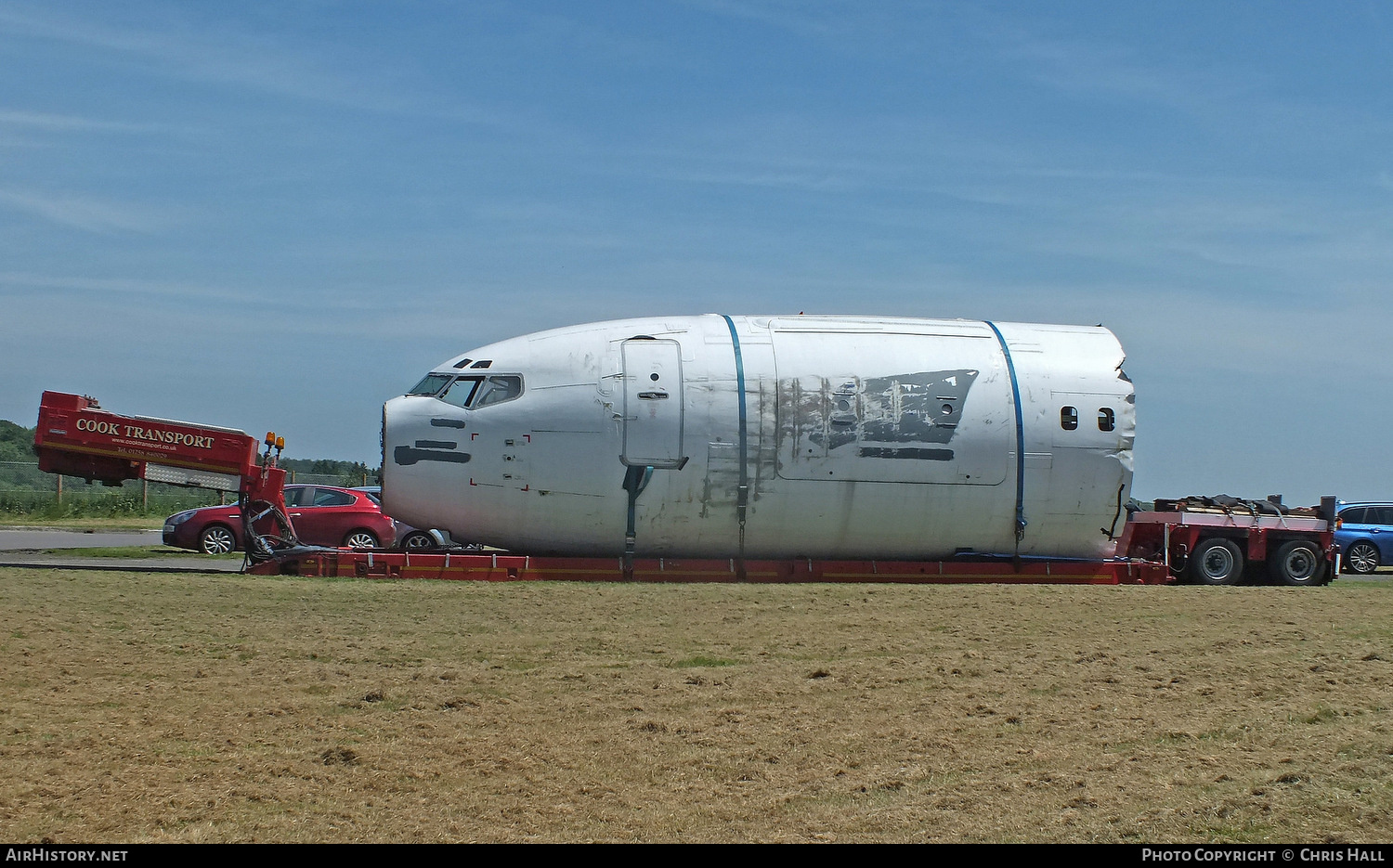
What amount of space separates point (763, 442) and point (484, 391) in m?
4.23

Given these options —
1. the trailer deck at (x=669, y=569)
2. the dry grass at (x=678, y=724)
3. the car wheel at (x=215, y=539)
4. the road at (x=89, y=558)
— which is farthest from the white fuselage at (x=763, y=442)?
the car wheel at (x=215, y=539)

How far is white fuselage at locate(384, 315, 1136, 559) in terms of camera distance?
18141 millimetres

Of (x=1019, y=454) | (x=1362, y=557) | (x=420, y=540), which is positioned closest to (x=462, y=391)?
(x=420, y=540)

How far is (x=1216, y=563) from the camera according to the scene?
2089 centimetres

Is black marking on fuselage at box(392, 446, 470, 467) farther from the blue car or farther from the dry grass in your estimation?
the blue car

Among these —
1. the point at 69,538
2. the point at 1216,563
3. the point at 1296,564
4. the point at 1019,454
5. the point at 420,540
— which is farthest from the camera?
the point at 69,538

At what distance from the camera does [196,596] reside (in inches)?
612

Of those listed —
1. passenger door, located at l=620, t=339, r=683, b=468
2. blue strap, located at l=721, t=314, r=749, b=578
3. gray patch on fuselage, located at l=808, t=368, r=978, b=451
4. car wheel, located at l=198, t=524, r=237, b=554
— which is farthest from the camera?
car wheel, located at l=198, t=524, r=237, b=554

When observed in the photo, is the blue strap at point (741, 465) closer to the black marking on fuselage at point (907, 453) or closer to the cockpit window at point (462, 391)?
the black marking on fuselage at point (907, 453)

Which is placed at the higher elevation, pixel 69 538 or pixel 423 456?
pixel 423 456

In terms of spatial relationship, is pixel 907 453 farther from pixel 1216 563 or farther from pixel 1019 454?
pixel 1216 563

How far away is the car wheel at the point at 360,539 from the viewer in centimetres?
2391

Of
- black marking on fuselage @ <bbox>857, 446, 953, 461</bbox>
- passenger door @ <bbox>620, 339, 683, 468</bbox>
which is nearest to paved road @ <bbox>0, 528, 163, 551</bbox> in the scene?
passenger door @ <bbox>620, 339, 683, 468</bbox>

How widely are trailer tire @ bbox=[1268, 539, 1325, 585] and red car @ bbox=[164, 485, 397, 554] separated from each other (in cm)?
1610
